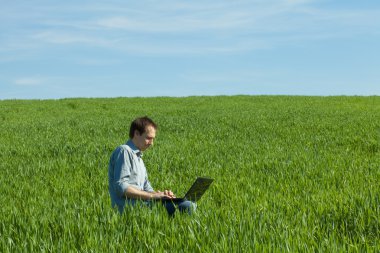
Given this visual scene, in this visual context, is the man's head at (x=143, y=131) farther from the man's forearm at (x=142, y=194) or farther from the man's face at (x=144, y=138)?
the man's forearm at (x=142, y=194)

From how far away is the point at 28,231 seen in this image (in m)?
6.21

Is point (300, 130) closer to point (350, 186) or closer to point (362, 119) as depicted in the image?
point (362, 119)

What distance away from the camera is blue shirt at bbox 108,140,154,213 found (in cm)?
657

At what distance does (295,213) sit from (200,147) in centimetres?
902

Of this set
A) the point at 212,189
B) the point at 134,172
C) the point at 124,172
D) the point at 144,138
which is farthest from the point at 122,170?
the point at 212,189

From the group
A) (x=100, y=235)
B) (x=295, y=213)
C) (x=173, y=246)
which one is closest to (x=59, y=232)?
(x=100, y=235)

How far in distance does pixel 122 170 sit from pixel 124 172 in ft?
0.11

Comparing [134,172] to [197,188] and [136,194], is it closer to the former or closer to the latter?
[136,194]

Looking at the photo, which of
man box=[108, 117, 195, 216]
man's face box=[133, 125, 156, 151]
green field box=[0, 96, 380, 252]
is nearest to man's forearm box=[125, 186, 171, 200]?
man box=[108, 117, 195, 216]

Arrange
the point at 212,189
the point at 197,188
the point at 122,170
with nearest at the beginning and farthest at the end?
the point at 197,188
the point at 122,170
the point at 212,189

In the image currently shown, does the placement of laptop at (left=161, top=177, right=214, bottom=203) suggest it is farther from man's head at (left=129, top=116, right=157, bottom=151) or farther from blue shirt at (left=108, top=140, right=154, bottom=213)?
man's head at (left=129, top=116, right=157, bottom=151)

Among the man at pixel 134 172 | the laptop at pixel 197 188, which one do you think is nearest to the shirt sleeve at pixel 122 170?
the man at pixel 134 172

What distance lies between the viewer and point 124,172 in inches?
259

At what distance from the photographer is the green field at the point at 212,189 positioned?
5703 millimetres
